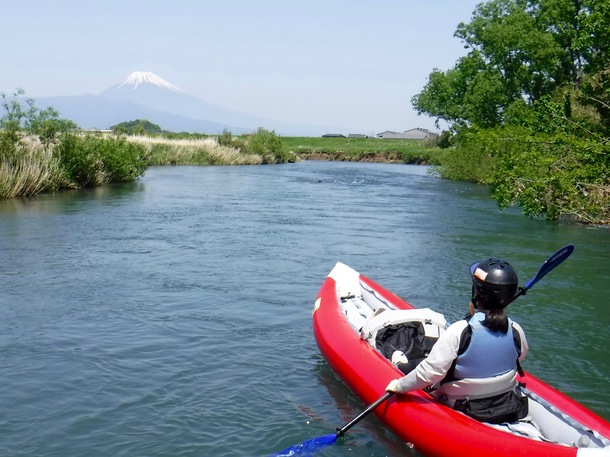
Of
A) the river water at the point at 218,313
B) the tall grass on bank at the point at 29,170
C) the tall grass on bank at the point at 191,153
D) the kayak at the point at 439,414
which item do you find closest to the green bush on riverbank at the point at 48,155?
the tall grass on bank at the point at 29,170

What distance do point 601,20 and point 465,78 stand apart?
85.4ft

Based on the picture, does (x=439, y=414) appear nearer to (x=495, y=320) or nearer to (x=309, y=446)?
(x=495, y=320)

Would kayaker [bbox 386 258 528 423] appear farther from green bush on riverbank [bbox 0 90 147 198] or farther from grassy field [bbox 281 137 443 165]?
grassy field [bbox 281 137 443 165]

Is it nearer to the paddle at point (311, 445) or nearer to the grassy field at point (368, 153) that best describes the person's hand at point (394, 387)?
the paddle at point (311, 445)

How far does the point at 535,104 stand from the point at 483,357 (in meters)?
16.9

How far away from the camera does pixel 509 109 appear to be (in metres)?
31.9

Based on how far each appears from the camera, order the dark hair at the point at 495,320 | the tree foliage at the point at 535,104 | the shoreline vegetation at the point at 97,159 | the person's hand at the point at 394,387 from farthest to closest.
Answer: the shoreline vegetation at the point at 97,159
the tree foliage at the point at 535,104
the person's hand at the point at 394,387
the dark hair at the point at 495,320

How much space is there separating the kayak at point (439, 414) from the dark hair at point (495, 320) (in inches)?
24.2

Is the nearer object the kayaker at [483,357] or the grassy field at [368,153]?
the kayaker at [483,357]

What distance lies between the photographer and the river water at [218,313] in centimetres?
554

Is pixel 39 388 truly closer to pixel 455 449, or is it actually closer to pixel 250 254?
pixel 455 449

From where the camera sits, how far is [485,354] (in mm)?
4445

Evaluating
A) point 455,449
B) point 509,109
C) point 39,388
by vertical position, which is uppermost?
point 509,109

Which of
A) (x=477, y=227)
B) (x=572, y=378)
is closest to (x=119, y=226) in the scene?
(x=477, y=227)
